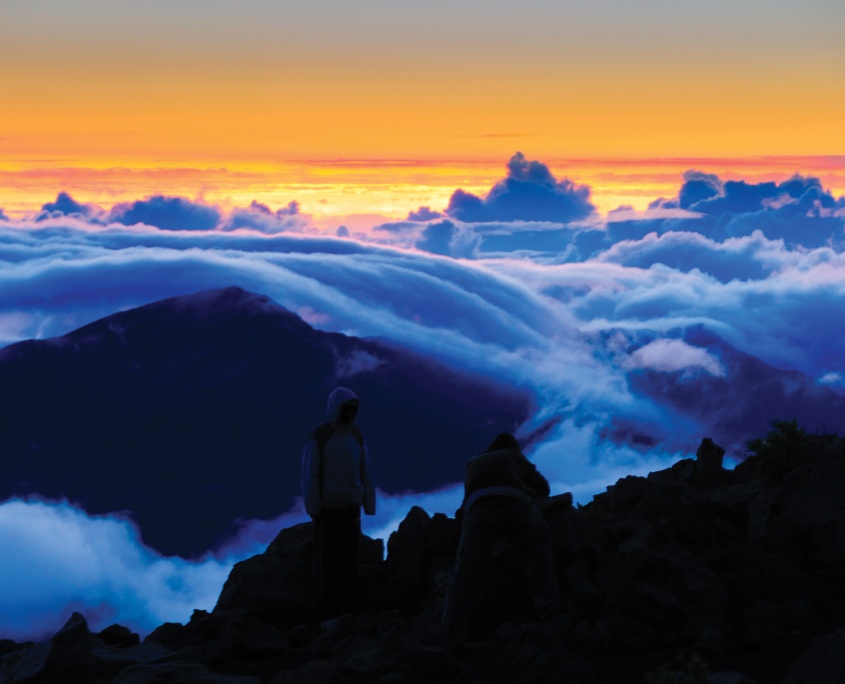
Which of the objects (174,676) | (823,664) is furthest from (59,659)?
(823,664)

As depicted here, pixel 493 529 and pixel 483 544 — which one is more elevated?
pixel 493 529

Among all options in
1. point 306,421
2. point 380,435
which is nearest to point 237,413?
point 306,421

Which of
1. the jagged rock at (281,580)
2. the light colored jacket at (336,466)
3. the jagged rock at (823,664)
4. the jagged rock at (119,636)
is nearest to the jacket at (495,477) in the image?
the light colored jacket at (336,466)

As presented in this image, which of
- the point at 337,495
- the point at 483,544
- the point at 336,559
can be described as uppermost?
the point at 337,495

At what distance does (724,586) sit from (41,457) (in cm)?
9198

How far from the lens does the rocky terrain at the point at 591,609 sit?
9242 mm

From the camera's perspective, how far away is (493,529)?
33.7 ft

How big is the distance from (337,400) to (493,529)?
6.97 feet

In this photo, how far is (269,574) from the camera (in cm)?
1259

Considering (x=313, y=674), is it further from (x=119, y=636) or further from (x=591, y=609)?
(x=119, y=636)

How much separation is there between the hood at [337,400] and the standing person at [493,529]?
60.6 inches

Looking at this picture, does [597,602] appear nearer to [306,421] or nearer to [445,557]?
[445,557]

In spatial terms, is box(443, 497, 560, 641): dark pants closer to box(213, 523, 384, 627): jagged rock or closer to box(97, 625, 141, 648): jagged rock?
box(213, 523, 384, 627): jagged rock

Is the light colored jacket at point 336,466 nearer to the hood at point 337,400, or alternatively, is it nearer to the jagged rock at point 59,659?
the hood at point 337,400
